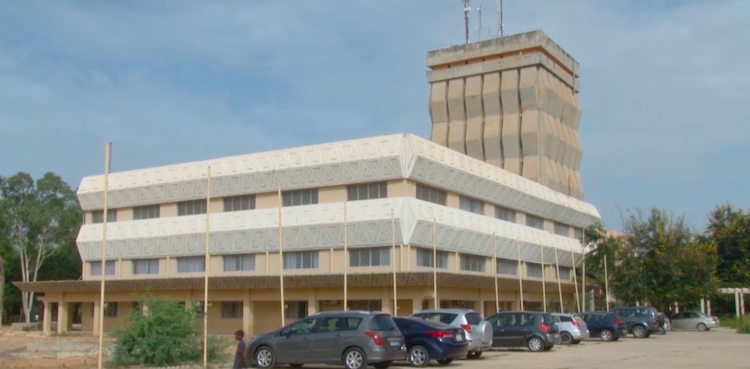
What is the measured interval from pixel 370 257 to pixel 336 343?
22.7 m

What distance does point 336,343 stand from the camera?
20.6 meters

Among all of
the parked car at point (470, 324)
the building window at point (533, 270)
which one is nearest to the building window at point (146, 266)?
the building window at point (533, 270)

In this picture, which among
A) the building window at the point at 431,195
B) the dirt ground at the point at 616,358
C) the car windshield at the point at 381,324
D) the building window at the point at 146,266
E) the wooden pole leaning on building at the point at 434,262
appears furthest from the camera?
the building window at the point at 146,266

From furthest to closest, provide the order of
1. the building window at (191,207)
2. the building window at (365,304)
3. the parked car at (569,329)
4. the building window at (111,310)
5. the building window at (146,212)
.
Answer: the building window at (111,310) → the building window at (146,212) → the building window at (191,207) → the building window at (365,304) → the parked car at (569,329)

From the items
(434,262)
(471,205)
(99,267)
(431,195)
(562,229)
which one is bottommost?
(434,262)

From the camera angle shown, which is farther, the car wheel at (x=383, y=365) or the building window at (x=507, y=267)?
the building window at (x=507, y=267)

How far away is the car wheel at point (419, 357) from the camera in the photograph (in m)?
22.7

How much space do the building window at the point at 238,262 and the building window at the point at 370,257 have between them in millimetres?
7018

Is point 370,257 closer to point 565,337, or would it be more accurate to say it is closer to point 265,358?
point 565,337

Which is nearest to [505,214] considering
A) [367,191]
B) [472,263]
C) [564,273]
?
[472,263]

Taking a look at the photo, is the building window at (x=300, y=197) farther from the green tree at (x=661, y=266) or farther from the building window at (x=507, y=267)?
the green tree at (x=661, y=266)

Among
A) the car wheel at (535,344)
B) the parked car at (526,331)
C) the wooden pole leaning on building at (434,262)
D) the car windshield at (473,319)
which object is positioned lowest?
the car wheel at (535,344)

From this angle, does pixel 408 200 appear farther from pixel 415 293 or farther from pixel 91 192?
pixel 91 192

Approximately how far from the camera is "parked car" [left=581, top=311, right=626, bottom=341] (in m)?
38.1
